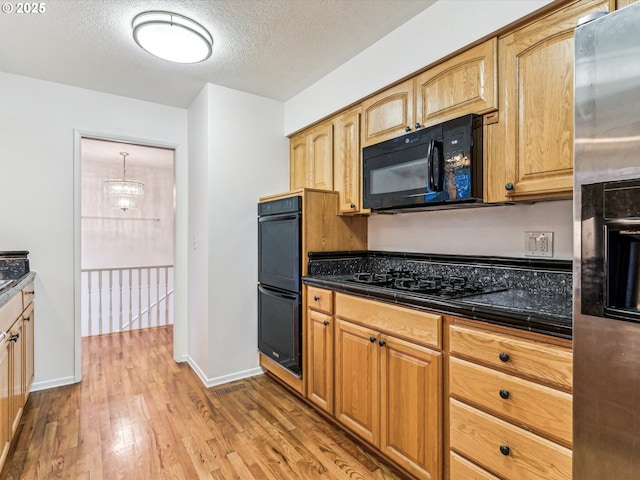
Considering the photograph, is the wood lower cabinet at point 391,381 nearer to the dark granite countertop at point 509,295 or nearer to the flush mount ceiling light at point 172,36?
the dark granite countertop at point 509,295

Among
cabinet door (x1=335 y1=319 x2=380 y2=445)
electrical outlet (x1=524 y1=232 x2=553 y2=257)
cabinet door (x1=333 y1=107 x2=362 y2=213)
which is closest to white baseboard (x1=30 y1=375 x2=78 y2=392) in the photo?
cabinet door (x1=335 y1=319 x2=380 y2=445)

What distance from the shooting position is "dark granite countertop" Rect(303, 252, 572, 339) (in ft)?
3.92

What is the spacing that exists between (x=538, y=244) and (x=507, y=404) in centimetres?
88

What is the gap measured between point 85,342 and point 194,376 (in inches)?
74.4

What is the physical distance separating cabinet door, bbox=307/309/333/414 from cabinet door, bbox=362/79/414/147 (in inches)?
47.6

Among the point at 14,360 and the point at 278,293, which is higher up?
the point at 278,293

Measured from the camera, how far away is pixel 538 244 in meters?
1.77

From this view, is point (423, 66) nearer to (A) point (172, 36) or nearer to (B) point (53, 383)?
(A) point (172, 36)

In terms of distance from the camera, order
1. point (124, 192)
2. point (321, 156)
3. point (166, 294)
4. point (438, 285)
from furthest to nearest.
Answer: point (166, 294)
point (124, 192)
point (321, 156)
point (438, 285)

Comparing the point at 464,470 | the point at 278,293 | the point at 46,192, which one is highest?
the point at 46,192

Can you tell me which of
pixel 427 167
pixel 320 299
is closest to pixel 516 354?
pixel 427 167

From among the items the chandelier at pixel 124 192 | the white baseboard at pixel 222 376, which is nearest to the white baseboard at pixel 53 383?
the white baseboard at pixel 222 376

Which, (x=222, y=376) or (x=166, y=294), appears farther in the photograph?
(x=166, y=294)

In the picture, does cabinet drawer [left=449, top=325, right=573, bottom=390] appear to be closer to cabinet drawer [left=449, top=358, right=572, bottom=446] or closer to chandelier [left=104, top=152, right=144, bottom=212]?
cabinet drawer [left=449, top=358, right=572, bottom=446]
